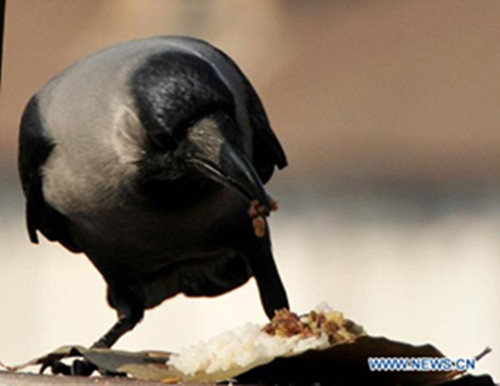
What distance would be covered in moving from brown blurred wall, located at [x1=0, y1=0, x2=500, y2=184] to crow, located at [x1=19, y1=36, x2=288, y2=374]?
92cm

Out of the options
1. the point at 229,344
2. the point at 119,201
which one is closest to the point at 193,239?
the point at 119,201

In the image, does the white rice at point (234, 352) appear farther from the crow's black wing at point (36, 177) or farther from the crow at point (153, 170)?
the crow's black wing at point (36, 177)

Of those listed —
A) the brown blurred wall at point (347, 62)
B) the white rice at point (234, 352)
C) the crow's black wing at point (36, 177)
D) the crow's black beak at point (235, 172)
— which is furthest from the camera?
the brown blurred wall at point (347, 62)

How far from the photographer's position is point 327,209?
8.87ft

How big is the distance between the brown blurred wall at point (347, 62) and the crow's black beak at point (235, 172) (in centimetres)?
113

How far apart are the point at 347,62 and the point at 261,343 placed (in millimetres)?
1495

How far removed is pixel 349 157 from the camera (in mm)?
2586

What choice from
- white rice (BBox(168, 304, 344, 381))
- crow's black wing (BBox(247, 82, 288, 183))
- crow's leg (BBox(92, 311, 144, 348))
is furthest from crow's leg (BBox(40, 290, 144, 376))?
white rice (BBox(168, 304, 344, 381))

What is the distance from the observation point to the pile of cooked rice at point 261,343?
105 centimetres

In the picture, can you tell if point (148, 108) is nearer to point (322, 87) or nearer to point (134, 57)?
point (134, 57)

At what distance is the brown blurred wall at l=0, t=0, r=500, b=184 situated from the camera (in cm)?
245

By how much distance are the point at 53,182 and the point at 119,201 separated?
8 cm

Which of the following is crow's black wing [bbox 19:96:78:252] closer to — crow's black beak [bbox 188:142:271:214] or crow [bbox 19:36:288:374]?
crow [bbox 19:36:288:374]

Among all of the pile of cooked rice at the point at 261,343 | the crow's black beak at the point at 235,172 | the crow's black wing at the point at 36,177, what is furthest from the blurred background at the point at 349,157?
the pile of cooked rice at the point at 261,343
